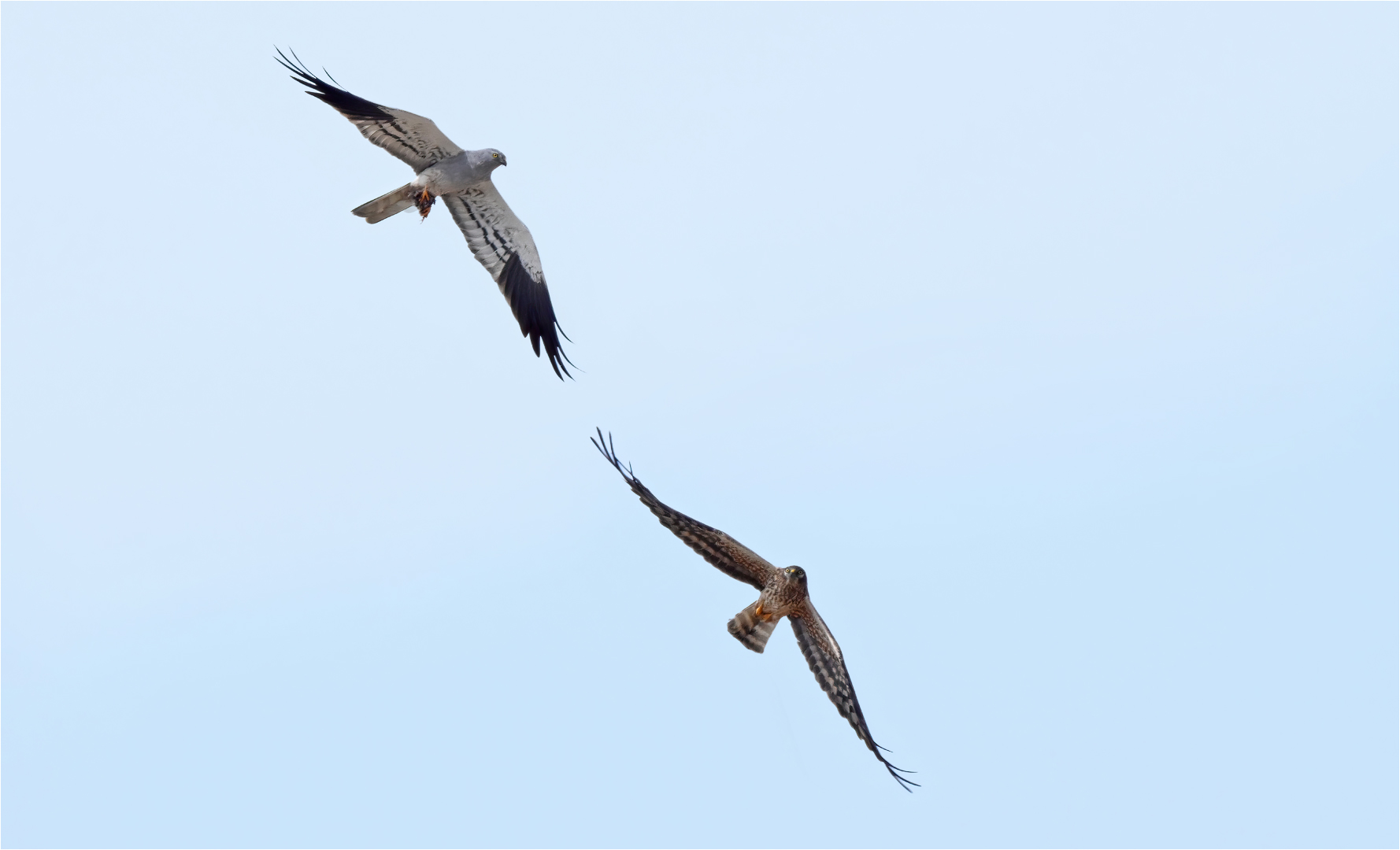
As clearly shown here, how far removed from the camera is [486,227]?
1889 cm

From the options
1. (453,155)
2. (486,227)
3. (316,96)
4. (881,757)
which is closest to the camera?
(881,757)

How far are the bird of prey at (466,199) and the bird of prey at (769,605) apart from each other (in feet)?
15.5

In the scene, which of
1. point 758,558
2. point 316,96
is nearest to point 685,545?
point 758,558

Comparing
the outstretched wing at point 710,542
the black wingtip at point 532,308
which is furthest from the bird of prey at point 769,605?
the black wingtip at point 532,308

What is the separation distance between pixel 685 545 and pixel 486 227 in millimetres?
6783

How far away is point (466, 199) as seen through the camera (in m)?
18.6

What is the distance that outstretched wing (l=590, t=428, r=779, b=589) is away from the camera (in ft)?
47.3

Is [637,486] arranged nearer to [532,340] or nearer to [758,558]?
[758,558]

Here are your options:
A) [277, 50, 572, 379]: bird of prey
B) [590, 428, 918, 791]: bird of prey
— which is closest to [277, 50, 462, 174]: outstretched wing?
[277, 50, 572, 379]: bird of prey

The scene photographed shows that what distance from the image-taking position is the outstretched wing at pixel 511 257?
18.6m

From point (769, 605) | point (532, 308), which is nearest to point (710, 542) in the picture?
point (769, 605)

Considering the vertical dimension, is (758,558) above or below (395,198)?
below

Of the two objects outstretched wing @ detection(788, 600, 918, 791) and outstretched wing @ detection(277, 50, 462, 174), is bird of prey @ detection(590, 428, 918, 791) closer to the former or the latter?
outstretched wing @ detection(788, 600, 918, 791)

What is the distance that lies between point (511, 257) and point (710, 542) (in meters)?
6.45
